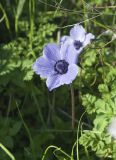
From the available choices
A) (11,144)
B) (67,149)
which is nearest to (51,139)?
(67,149)

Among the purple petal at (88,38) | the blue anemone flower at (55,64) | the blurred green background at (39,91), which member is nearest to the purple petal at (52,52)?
the blue anemone flower at (55,64)

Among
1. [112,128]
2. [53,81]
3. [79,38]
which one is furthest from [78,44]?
[112,128]

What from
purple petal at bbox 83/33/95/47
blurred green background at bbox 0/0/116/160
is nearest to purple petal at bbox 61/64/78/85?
blurred green background at bbox 0/0/116/160

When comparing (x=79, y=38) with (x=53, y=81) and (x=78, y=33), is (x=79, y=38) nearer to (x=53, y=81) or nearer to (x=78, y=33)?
(x=78, y=33)

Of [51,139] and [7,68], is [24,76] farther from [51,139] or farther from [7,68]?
[51,139]

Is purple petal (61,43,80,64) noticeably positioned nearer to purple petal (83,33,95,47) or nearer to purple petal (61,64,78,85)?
purple petal (61,64,78,85)

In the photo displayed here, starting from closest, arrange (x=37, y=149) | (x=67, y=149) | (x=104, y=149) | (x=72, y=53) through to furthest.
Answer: (x=104, y=149)
(x=72, y=53)
(x=37, y=149)
(x=67, y=149)
